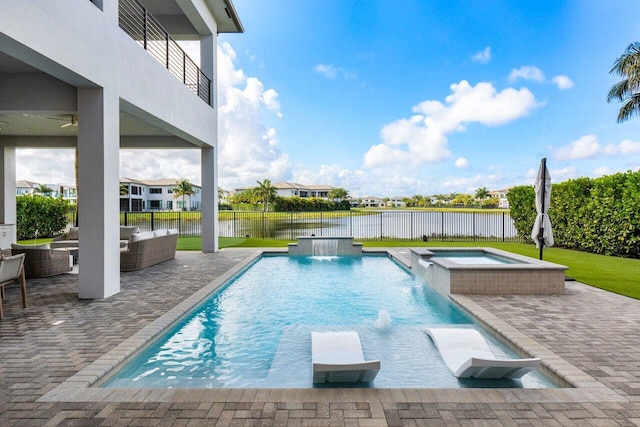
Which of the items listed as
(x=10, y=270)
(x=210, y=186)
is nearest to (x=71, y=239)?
(x=210, y=186)

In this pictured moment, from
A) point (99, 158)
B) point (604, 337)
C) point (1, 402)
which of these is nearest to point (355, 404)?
point (1, 402)

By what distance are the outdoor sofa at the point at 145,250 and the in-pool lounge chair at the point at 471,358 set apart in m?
7.28

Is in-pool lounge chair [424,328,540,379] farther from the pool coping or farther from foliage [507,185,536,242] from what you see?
foliage [507,185,536,242]

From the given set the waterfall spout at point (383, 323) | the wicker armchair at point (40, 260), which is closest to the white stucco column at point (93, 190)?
the wicker armchair at point (40, 260)

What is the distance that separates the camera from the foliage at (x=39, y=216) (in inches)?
675

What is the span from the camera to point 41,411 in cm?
274

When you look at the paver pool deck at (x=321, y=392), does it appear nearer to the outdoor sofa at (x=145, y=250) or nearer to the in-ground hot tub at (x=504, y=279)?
the in-ground hot tub at (x=504, y=279)

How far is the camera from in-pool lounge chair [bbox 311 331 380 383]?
3.13 metres

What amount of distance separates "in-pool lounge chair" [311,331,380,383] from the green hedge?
37.6 ft

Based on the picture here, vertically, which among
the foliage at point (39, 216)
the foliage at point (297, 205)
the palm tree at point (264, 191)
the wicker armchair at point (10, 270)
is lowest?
the wicker armchair at point (10, 270)

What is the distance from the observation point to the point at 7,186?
12.5 metres

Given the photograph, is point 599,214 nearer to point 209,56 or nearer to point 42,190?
point 209,56

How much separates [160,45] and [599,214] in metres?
14.4

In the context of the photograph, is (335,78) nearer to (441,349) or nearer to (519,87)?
(519,87)
